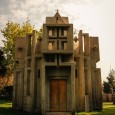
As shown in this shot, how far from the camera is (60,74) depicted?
73.5ft

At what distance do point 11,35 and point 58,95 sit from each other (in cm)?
2835

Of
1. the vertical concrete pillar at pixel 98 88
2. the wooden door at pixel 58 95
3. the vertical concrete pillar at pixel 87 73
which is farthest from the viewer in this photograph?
the vertical concrete pillar at pixel 98 88

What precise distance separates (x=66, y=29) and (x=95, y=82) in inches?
247

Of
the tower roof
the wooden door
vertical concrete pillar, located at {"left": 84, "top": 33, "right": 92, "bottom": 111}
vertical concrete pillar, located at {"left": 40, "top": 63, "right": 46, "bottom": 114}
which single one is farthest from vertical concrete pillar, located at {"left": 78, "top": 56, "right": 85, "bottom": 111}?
the tower roof

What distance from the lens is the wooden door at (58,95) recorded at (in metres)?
22.2

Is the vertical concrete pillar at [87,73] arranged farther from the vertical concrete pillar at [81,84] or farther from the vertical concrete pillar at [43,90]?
the vertical concrete pillar at [43,90]

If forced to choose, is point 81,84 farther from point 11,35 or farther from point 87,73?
point 11,35

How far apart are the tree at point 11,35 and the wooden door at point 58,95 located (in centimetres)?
2337

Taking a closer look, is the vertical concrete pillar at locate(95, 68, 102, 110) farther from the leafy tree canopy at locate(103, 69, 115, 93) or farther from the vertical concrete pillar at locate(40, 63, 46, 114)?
the leafy tree canopy at locate(103, 69, 115, 93)

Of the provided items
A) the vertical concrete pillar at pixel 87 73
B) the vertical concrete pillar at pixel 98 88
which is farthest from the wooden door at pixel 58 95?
the vertical concrete pillar at pixel 98 88

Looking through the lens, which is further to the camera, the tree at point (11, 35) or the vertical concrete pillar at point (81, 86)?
the tree at point (11, 35)

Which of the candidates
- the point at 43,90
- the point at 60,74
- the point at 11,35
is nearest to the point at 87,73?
the point at 60,74

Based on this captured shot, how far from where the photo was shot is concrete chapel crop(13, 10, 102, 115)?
21.7 meters

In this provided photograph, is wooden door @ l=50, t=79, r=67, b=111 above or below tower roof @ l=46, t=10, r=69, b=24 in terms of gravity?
below
